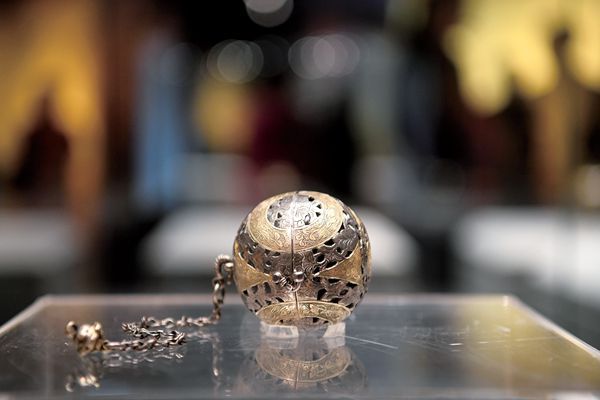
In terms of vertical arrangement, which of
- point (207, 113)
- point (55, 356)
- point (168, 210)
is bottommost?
point (55, 356)

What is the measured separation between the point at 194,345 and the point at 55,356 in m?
0.27

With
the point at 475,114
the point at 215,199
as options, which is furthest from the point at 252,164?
the point at 475,114

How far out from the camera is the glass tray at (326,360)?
124 centimetres

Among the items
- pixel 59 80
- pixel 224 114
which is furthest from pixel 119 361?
pixel 224 114

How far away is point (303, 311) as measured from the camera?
1.48 meters

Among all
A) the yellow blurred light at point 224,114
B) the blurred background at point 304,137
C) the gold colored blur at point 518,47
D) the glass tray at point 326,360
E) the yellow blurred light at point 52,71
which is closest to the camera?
the glass tray at point 326,360

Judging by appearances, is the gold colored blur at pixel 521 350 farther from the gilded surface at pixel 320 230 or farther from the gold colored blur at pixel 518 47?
the gold colored blur at pixel 518 47

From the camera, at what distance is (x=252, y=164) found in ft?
14.2

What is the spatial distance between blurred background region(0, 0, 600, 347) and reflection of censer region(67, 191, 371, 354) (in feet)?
4.94

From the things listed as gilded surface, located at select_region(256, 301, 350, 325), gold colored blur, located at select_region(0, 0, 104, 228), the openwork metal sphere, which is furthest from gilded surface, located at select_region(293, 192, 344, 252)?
gold colored blur, located at select_region(0, 0, 104, 228)

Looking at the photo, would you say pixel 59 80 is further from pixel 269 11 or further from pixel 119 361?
pixel 119 361

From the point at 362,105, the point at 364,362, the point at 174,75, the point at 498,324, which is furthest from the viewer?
the point at 362,105

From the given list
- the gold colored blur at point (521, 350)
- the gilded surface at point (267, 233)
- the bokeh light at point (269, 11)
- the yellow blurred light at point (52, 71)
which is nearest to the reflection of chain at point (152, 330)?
the gilded surface at point (267, 233)

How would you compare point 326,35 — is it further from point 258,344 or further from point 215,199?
point 258,344
